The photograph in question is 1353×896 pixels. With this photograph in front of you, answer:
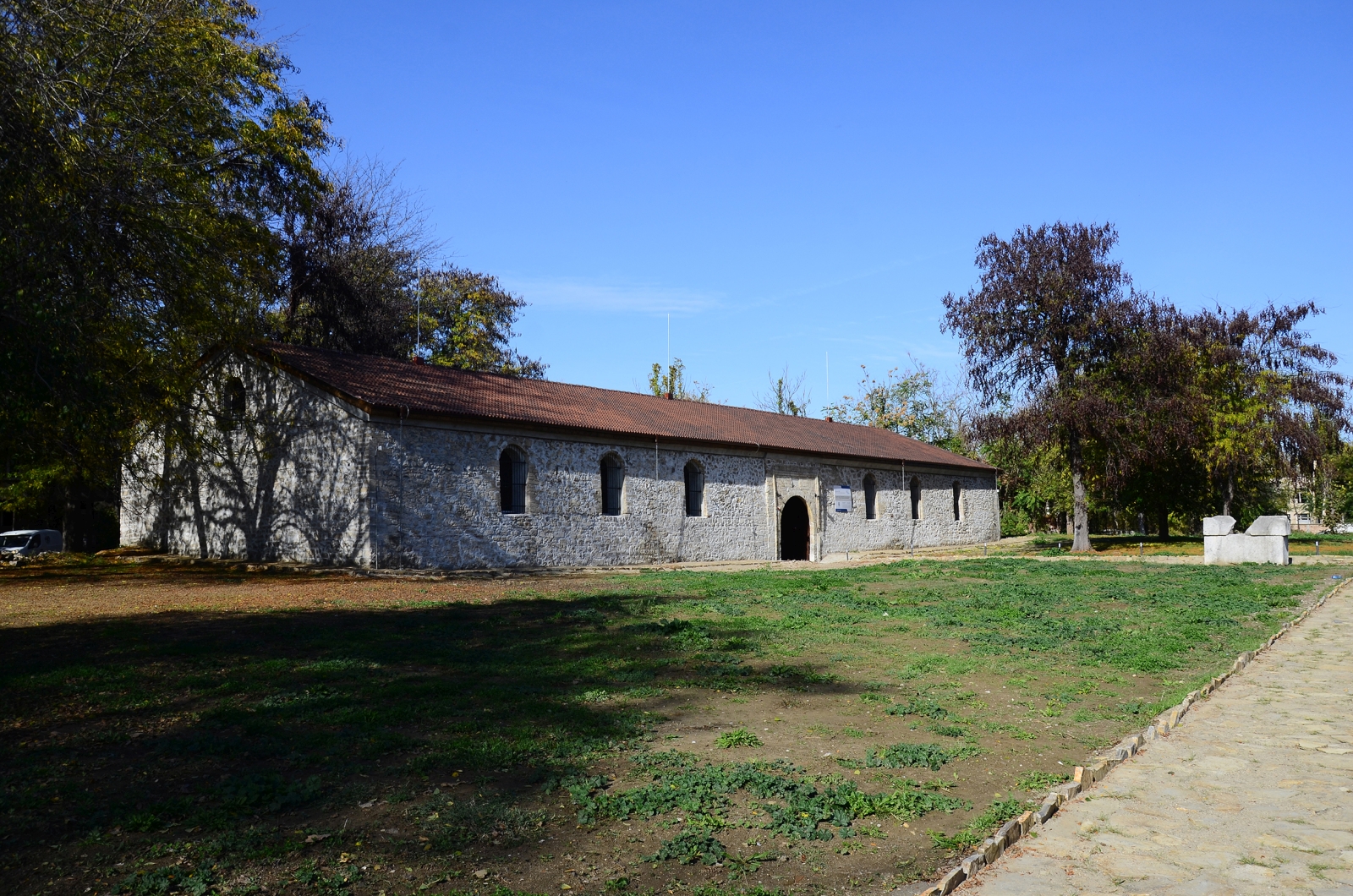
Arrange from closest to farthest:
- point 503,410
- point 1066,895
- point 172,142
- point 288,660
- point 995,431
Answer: point 1066,895, point 288,660, point 172,142, point 503,410, point 995,431

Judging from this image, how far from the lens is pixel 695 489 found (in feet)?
97.0

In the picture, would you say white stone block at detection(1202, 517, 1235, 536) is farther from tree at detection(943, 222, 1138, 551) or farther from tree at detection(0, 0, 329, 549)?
tree at detection(0, 0, 329, 549)

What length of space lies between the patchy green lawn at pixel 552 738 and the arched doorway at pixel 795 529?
62.5 feet

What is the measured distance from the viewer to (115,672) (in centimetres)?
859

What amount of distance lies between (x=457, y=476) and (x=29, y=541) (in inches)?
727

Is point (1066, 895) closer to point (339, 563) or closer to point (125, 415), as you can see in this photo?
point (125, 415)

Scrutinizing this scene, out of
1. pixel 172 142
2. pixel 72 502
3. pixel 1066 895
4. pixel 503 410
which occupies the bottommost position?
pixel 1066 895

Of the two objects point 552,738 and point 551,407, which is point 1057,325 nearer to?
point 551,407

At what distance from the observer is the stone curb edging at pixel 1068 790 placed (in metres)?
4.20

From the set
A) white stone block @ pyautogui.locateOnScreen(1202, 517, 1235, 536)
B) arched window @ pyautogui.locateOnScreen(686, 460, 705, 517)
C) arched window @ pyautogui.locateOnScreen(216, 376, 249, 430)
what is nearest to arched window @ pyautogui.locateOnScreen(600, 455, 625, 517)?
arched window @ pyautogui.locateOnScreen(686, 460, 705, 517)

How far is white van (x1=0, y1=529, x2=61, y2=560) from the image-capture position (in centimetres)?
3102

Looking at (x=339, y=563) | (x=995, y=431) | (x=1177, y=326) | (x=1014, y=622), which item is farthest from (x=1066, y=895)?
(x=1177, y=326)

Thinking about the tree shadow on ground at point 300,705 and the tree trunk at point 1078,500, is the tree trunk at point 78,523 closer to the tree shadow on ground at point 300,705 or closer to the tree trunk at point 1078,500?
the tree shadow on ground at point 300,705

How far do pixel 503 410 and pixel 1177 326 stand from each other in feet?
84.4
